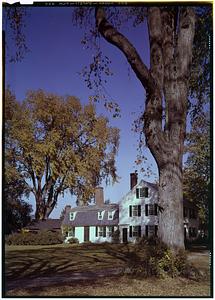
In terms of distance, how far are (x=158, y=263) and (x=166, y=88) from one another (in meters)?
2.09

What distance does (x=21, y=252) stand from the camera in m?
4.49

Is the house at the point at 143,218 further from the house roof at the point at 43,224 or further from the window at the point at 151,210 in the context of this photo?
the house roof at the point at 43,224

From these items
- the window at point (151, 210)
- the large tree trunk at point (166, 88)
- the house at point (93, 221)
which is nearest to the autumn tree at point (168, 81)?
the large tree trunk at point (166, 88)

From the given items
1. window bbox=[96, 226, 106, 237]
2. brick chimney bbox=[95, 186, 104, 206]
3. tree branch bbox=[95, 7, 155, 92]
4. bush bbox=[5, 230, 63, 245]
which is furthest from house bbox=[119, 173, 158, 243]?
tree branch bbox=[95, 7, 155, 92]

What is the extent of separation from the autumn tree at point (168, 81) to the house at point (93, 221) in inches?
44.0

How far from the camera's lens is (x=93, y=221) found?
6617 millimetres

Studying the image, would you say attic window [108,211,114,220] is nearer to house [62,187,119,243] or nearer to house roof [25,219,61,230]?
house [62,187,119,243]

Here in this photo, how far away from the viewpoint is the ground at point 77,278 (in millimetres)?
3969

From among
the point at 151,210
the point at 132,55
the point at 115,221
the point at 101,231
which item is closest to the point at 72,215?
the point at 101,231

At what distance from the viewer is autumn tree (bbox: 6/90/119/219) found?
5.09 m

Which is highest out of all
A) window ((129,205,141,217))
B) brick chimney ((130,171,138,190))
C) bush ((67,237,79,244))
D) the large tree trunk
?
the large tree trunk

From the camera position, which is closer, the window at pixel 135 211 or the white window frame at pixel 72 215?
the white window frame at pixel 72 215

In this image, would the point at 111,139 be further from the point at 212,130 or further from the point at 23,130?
the point at 212,130

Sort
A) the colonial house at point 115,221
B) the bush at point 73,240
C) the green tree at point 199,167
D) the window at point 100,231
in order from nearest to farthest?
the green tree at point 199,167 < the colonial house at point 115,221 < the bush at point 73,240 < the window at point 100,231
